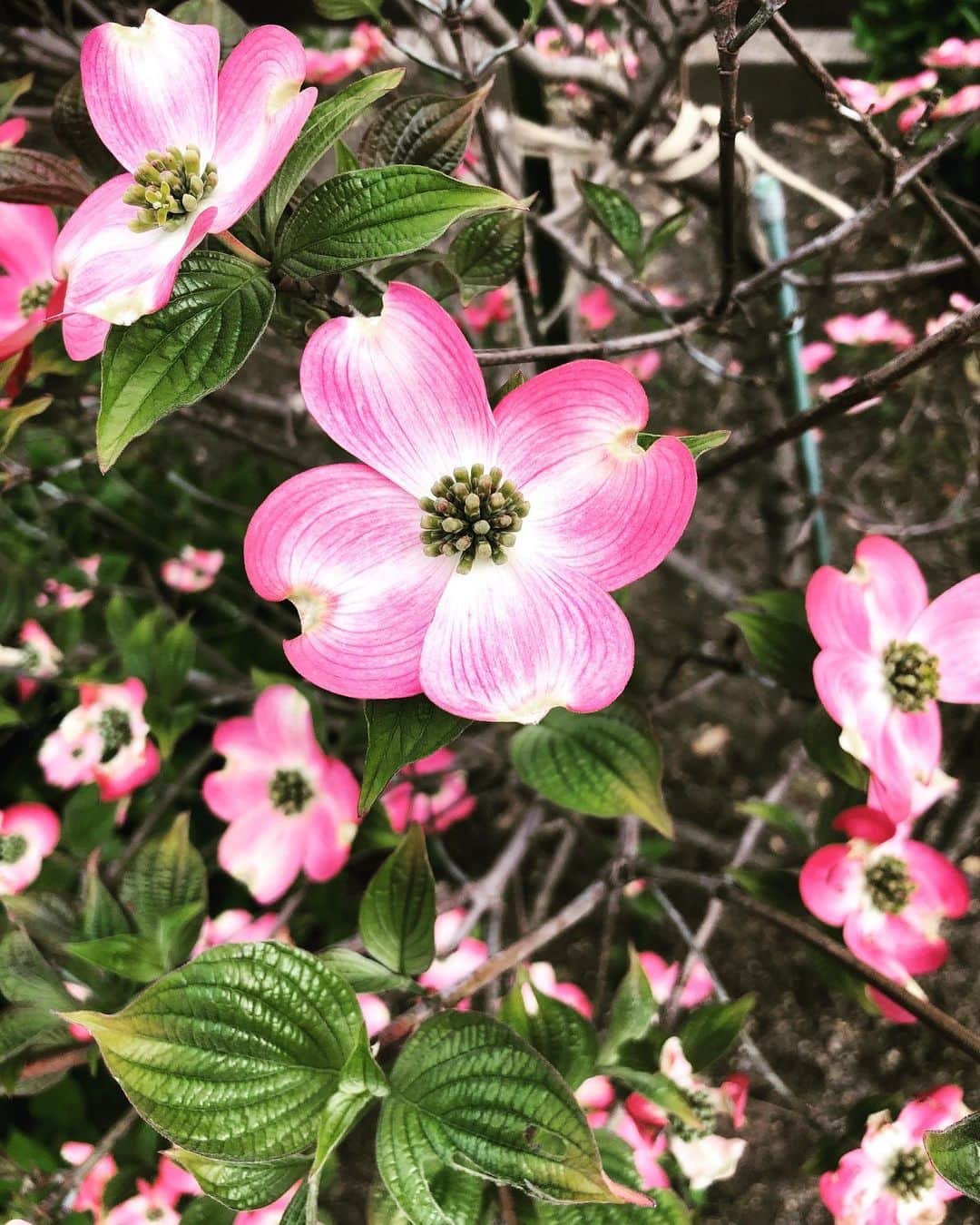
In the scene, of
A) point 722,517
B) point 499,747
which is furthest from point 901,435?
point 499,747

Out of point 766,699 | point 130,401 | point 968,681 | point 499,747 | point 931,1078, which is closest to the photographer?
point 130,401

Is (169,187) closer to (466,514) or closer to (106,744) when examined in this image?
(466,514)

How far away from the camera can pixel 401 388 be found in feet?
1.22

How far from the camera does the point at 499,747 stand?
1.03 meters

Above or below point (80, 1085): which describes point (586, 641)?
above

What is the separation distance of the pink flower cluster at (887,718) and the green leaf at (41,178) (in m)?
0.44

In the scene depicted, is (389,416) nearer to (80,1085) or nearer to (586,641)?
(586,641)

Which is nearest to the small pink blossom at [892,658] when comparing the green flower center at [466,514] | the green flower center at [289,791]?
the green flower center at [466,514]

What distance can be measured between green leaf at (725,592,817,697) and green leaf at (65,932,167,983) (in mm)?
428

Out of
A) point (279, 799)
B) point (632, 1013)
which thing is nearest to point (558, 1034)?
point (632, 1013)

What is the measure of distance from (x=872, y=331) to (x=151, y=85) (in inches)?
49.1

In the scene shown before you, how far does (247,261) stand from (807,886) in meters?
0.49

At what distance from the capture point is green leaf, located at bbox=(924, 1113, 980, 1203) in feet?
1.20

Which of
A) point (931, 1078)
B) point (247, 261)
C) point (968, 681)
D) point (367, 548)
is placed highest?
point (247, 261)
